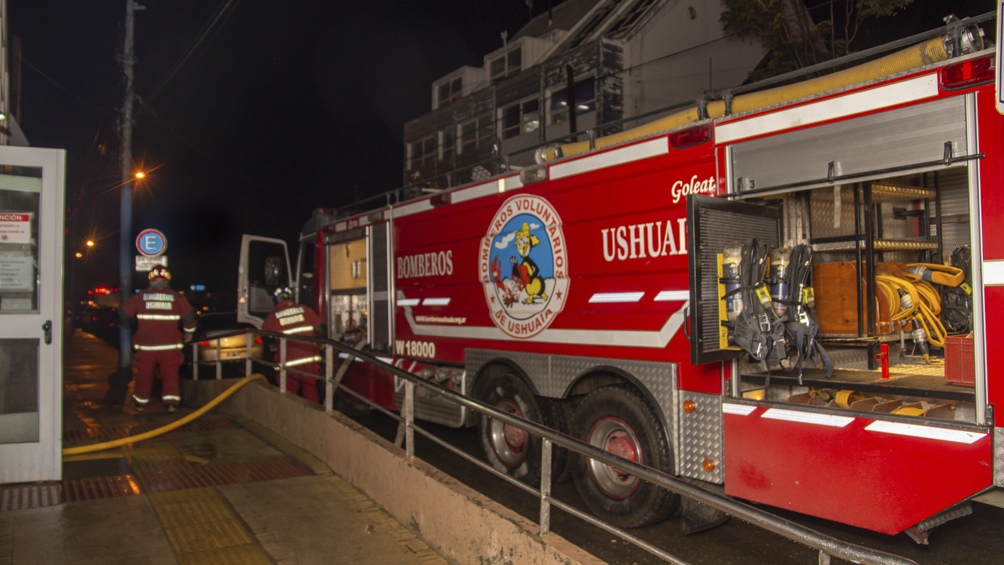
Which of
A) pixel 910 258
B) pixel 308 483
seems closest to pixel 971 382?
pixel 910 258

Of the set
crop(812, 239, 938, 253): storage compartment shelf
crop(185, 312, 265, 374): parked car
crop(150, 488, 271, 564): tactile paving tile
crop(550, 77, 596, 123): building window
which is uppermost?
crop(550, 77, 596, 123): building window

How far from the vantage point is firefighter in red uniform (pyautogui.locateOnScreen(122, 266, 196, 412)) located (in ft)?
29.4

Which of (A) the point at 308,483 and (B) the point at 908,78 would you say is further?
(A) the point at 308,483

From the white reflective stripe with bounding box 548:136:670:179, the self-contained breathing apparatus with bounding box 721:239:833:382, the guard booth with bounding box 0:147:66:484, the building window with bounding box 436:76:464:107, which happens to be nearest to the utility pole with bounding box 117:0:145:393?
the guard booth with bounding box 0:147:66:484

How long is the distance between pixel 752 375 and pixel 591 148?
7.11ft

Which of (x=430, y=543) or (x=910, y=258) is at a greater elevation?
(x=910, y=258)

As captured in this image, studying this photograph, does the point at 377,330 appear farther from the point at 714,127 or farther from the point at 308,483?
the point at 714,127

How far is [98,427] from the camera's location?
27.3 ft

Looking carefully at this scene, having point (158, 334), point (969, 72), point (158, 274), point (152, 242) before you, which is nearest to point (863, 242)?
point (969, 72)

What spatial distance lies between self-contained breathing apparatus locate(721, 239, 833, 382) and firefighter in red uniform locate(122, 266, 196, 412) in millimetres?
6918

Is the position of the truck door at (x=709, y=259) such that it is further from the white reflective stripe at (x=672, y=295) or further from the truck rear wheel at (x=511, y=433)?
the truck rear wheel at (x=511, y=433)

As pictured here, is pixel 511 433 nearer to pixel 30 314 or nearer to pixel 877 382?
pixel 877 382

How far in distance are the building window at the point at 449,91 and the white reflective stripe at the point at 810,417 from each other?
32044 mm

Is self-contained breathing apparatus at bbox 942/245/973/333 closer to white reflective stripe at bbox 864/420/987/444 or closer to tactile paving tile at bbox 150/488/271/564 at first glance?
white reflective stripe at bbox 864/420/987/444
